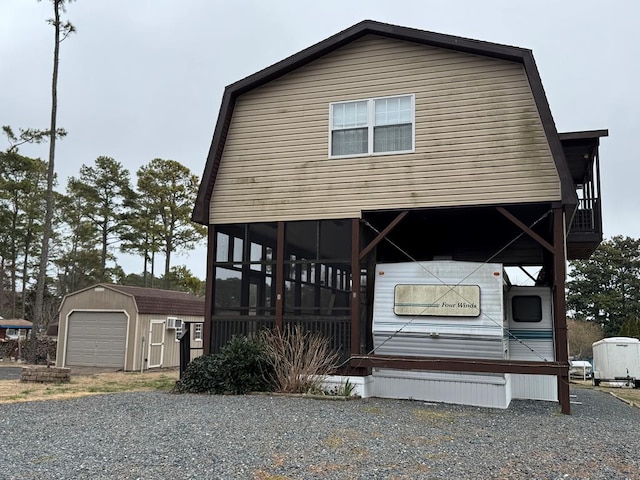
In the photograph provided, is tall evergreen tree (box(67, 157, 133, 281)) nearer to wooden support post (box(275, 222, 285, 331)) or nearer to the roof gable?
the roof gable

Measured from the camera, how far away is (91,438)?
6.42 meters

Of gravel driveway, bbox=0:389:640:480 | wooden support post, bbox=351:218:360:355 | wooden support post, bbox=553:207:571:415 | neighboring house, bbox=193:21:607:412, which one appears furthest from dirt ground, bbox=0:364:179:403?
wooden support post, bbox=553:207:571:415

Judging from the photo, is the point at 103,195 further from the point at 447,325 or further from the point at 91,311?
the point at 447,325

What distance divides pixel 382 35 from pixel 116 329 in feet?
41.5

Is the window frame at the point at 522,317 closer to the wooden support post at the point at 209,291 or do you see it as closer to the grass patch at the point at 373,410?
the grass patch at the point at 373,410

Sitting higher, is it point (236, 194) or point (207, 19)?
point (207, 19)

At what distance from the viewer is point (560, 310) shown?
974 cm

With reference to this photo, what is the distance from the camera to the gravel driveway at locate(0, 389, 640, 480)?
5.13 m

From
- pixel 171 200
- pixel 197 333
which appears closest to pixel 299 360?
pixel 197 333

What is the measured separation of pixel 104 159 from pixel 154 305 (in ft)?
61.6

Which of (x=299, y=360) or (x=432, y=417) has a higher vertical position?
(x=299, y=360)

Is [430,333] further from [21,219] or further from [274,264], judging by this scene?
[21,219]

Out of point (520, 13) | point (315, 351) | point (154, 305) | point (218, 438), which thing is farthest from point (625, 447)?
point (154, 305)

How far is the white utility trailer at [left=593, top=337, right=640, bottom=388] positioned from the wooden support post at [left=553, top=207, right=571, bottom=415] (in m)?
13.7
